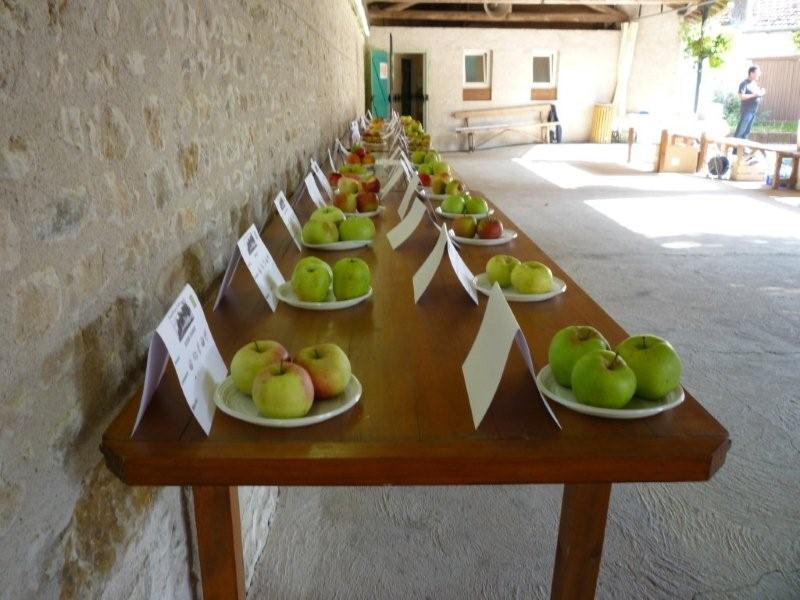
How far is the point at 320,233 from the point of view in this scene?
2184mm

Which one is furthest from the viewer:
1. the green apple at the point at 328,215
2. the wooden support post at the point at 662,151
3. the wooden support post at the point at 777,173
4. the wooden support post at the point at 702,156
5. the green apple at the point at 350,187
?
the wooden support post at the point at 662,151

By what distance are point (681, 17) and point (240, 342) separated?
1568cm

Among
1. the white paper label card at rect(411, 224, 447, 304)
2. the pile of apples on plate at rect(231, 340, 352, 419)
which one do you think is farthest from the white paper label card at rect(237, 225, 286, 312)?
the pile of apples on plate at rect(231, 340, 352, 419)

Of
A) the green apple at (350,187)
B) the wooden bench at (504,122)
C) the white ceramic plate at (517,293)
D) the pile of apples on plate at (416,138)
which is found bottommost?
the wooden bench at (504,122)

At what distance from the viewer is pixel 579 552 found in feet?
4.77

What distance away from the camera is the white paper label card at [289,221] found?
2.23 m

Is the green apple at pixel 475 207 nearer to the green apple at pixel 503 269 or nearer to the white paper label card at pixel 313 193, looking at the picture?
the white paper label card at pixel 313 193

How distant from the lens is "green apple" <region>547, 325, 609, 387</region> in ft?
3.78

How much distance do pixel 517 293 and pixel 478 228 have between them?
0.62m

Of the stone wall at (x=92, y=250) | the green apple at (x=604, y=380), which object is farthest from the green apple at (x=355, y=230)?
the green apple at (x=604, y=380)

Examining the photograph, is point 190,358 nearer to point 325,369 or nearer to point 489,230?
point 325,369

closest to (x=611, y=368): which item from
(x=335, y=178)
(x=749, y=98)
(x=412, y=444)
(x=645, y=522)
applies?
(x=412, y=444)

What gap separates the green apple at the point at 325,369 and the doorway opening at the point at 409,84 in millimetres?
13945

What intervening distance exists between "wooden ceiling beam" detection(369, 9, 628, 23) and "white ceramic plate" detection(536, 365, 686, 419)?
44.2 feet
